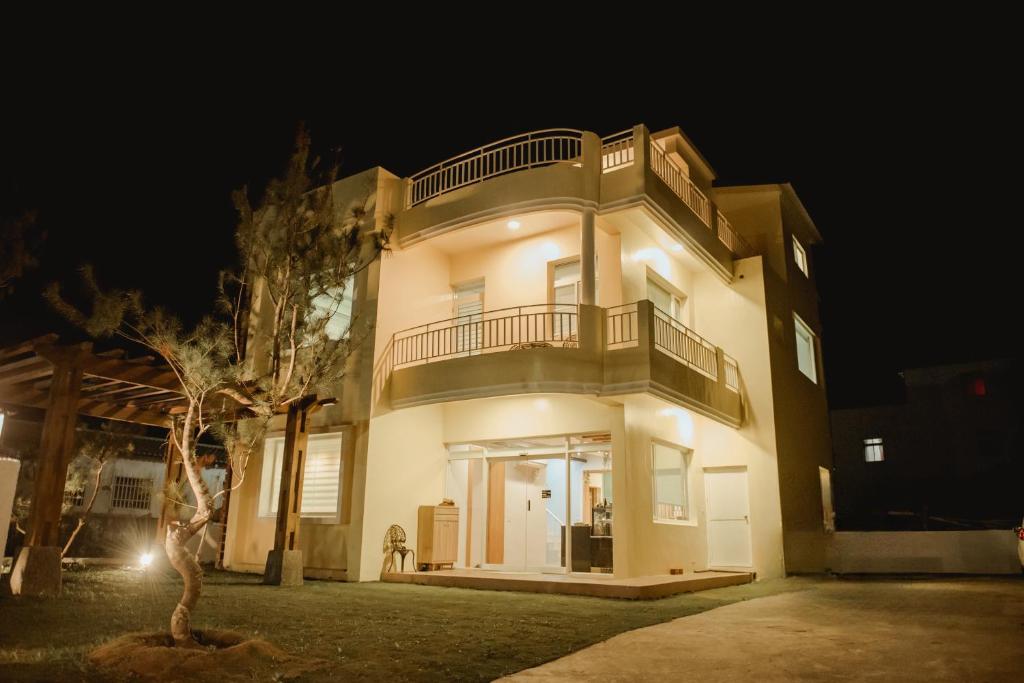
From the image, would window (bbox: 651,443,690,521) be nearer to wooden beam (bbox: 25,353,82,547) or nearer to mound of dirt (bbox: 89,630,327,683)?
mound of dirt (bbox: 89,630,327,683)

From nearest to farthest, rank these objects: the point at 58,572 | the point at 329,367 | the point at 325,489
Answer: the point at 58,572 < the point at 329,367 < the point at 325,489

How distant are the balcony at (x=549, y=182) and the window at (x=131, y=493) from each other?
54.6 ft

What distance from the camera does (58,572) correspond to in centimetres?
852

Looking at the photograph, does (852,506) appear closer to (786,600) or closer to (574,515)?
(574,515)

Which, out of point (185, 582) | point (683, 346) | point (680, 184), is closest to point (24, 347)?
point (185, 582)

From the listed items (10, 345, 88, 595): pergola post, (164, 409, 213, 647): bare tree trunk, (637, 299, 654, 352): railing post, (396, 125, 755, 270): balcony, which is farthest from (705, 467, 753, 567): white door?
(164, 409, 213, 647): bare tree trunk

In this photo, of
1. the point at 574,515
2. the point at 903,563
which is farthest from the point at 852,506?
the point at 574,515

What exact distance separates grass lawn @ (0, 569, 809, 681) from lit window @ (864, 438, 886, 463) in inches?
957

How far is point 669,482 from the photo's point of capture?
534 inches

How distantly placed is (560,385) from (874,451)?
1025 inches

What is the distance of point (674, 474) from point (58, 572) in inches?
390

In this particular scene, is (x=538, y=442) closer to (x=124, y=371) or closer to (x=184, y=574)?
(x=124, y=371)

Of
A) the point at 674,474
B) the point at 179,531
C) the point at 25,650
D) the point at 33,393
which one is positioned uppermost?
the point at 33,393

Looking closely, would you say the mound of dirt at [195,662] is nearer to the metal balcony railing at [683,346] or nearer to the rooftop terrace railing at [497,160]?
the metal balcony railing at [683,346]
